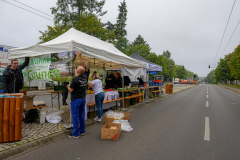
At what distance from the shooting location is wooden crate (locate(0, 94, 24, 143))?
346 centimetres

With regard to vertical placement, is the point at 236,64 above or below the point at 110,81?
above

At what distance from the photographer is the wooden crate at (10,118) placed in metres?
3.46

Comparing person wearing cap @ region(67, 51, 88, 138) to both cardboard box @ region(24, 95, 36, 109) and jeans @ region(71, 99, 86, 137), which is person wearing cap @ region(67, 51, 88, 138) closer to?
jeans @ region(71, 99, 86, 137)

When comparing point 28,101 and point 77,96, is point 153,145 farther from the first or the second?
point 28,101

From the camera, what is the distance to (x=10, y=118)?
3.51 metres

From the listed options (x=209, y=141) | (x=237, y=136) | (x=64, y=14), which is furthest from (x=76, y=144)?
(x=64, y=14)

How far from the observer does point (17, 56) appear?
5.45 metres

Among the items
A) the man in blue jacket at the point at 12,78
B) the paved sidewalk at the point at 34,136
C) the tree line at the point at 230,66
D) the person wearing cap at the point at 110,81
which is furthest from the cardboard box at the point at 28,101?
the tree line at the point at 230,66

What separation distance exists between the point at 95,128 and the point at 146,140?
192 centimetres

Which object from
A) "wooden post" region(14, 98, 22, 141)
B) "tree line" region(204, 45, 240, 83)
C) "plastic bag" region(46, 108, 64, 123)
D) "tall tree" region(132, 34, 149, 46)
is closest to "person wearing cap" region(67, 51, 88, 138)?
"wooden post" region(14, 98, 22, 141)

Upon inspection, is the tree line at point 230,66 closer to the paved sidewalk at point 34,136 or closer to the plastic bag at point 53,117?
the plastic bag at point 53,117

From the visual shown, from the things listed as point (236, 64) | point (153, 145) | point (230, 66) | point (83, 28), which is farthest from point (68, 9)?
point (230, 66)

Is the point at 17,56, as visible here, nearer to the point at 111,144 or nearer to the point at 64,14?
the point at 111,144

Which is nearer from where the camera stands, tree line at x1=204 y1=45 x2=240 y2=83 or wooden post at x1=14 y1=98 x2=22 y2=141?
wooden post at x1=14 y1=98 x2=22 y2=141
